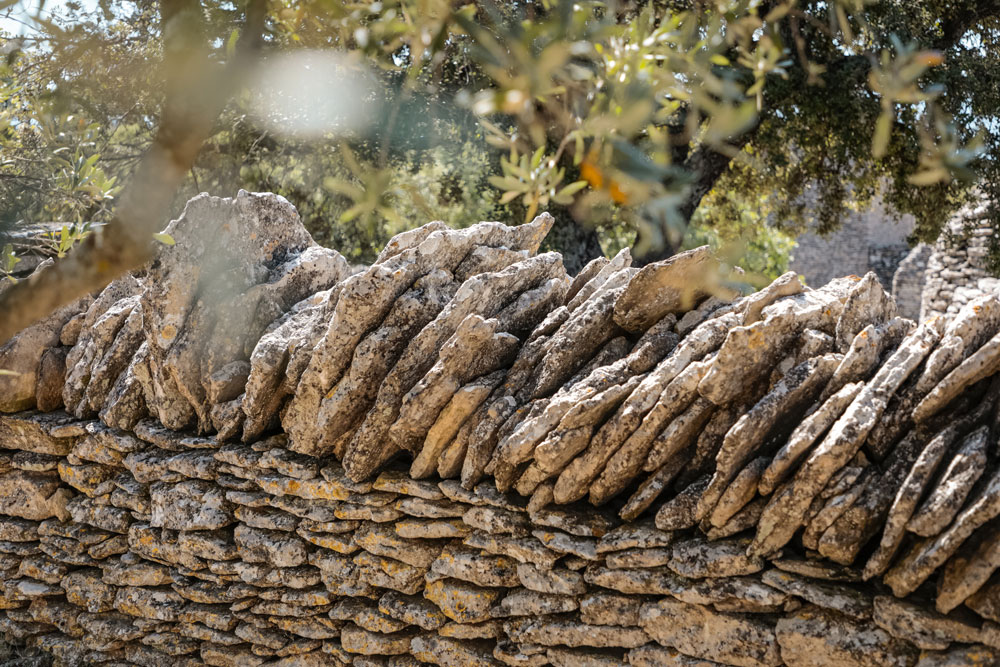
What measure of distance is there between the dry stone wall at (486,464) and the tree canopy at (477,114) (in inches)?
21.5

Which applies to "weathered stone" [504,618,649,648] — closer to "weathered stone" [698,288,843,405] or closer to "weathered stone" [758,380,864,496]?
"weathered stone" [758,380,864,496]

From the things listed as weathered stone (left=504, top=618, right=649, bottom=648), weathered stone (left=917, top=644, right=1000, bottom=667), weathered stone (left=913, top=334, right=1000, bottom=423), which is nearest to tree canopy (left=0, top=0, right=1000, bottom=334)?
weathered stone (left=913, top=334, right=1000, bottom=423)

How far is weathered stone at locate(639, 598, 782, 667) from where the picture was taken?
3201mm

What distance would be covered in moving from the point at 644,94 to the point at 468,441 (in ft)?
8.62

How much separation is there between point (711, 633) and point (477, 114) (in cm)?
223

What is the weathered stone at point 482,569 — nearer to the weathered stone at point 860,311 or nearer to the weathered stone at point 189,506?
the weathered stone at point 189,506

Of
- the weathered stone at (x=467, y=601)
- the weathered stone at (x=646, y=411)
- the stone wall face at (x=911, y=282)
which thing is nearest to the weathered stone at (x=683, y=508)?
the weathered stone at (x=646, y=411)

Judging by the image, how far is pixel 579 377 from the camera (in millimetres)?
3824

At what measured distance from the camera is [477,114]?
279cm

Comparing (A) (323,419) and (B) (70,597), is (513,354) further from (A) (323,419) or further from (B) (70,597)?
(B) (70,597)

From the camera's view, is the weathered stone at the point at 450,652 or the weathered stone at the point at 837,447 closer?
the weathered stone at the point at 837,447

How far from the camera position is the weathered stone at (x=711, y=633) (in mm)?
3201

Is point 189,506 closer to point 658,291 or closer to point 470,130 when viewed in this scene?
point 658,291

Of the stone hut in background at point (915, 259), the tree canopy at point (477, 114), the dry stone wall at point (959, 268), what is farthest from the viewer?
the dry stone wall at point (959, 268)
